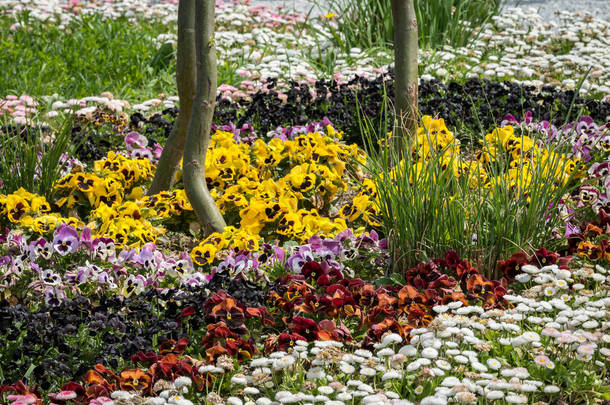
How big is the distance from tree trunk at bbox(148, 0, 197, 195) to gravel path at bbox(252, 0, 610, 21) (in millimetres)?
5723

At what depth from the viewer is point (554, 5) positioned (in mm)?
10125

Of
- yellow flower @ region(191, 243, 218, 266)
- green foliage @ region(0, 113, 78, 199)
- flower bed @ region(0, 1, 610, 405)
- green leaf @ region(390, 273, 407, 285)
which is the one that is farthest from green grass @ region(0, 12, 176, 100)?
green leaf @ region(390, 273, 407, 285)

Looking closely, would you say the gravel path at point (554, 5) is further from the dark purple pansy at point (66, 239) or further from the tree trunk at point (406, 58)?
the dark purple pansy at point (66, 239)

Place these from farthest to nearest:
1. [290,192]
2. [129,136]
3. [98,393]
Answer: [129,136] → [290,192] → [98,393]

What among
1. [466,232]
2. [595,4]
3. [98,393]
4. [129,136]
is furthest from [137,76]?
[595,4]

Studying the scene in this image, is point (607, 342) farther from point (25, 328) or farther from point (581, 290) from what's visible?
point (25, 328)

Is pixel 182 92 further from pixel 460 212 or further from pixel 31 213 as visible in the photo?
pixel 460 212

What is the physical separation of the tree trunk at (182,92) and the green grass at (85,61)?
221 cm

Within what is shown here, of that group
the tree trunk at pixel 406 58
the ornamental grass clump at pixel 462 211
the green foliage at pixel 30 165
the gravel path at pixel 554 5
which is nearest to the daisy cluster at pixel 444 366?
the ornamental grass clump at pixel 462 211

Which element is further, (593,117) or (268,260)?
(593,117)

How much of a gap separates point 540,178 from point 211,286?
149cm

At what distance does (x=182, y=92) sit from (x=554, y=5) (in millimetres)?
7199

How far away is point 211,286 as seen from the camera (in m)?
3.32

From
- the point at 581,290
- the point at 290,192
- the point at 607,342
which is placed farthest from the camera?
the point at 290,192
